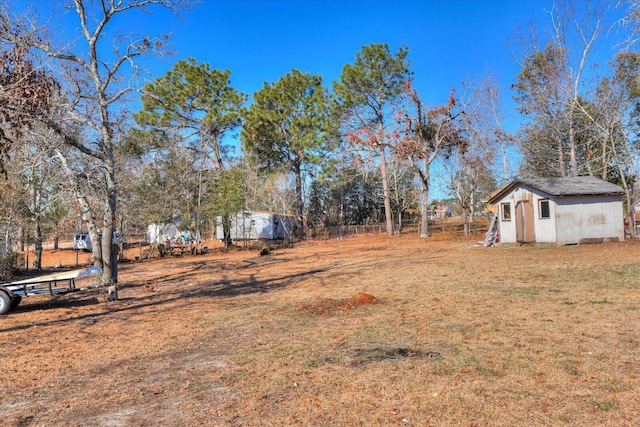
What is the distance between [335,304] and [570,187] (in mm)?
14583

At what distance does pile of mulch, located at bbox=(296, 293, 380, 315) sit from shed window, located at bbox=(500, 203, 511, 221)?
1338cm

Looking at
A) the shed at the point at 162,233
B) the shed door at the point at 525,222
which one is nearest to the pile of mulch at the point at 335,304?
the shed door at the point at 525,222

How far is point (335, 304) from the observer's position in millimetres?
8188

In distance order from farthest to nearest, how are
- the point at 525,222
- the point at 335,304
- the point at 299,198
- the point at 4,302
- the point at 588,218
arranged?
the point at 299,198 → the point at 525,222 → the point at 588,218 → the point at 4,302 → the point at 335,304

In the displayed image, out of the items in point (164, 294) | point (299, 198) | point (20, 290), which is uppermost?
point (299, 198)

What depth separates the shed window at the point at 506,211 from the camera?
19.4 meters

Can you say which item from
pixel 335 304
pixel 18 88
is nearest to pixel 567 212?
pixel 335 304

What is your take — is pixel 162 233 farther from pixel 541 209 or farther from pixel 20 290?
pixel 541 209

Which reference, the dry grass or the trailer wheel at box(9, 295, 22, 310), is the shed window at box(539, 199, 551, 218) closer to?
the dry grass

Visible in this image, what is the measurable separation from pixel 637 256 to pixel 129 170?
19929 millimetres

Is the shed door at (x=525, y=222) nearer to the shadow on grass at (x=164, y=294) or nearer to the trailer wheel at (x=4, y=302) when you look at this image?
the shadow on grass at (x=164, y=294)

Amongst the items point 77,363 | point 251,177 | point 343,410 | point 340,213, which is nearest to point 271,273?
point 77,363

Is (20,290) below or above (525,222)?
below

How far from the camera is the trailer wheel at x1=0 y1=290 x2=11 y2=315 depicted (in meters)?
8.48
